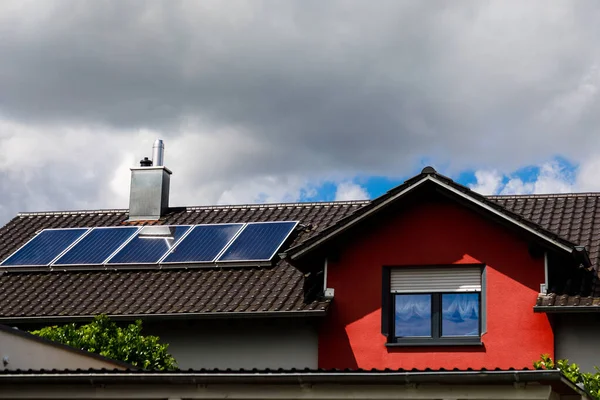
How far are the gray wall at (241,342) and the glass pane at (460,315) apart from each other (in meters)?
2.34

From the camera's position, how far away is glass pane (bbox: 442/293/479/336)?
60.2 ft

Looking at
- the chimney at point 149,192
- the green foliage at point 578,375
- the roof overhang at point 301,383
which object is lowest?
the roof overhang at point 301,383

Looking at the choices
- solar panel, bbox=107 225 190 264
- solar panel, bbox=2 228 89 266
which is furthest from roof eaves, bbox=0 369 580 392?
solar panel, bbox=2 228 89 266

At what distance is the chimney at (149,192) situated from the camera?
25.5 metres

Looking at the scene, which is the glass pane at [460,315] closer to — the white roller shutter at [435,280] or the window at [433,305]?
the window at [433,305]

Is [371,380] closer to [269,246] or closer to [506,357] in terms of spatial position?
[506,357]

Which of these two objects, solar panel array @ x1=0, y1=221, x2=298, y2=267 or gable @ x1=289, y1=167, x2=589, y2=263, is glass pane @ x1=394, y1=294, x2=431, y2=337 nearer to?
gable @ x1=289, y1=167, x2=589, y2=263

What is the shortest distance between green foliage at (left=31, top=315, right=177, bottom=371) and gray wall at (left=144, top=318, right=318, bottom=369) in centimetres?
184

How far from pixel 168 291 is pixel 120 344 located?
3.16 m

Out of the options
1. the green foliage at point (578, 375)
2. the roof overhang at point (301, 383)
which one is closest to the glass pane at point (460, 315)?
the green foliage at point (578, 375)

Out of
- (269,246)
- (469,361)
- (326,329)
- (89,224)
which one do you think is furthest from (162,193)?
(469,361)

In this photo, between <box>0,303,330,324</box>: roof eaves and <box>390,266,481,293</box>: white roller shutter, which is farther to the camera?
<box>390,266,481,293</box>: white roller shutter

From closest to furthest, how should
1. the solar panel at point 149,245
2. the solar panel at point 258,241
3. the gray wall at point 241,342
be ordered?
the gray wall at point 241,342 < the solar panel at point 258,241 < the solar panel at point 149,245

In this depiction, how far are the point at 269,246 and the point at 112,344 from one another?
488 centimetres
